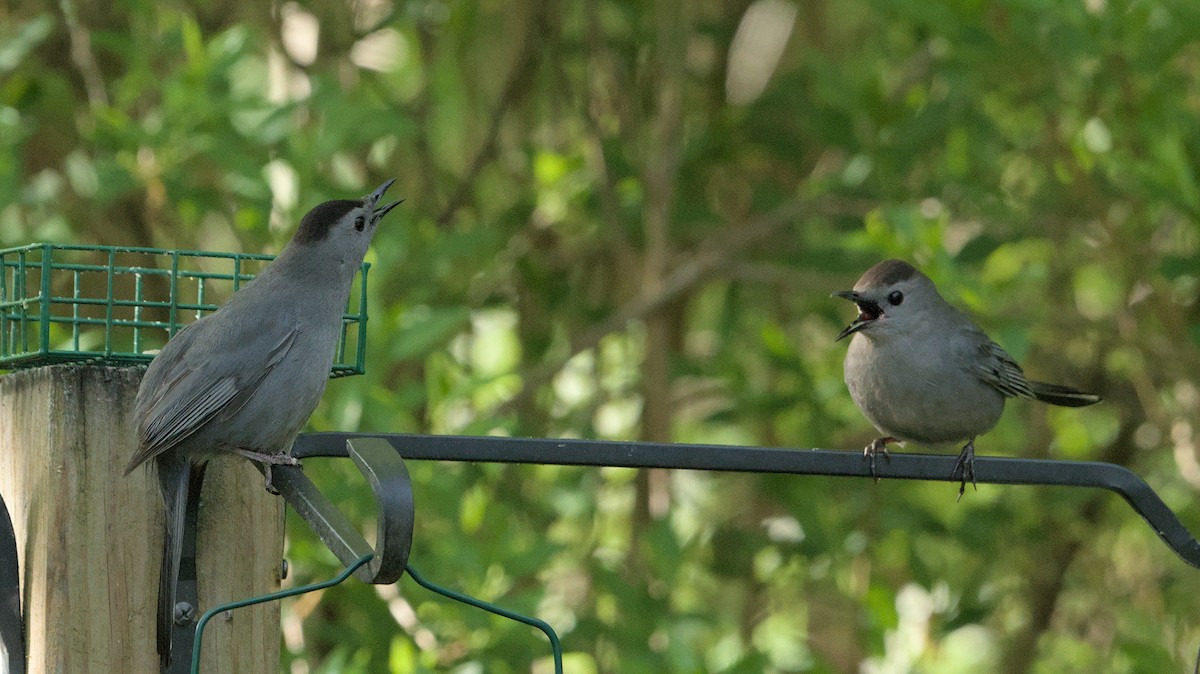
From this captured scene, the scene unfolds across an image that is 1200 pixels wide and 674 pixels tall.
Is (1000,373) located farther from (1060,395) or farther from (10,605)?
(10,605)

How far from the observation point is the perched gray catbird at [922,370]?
4.48 m

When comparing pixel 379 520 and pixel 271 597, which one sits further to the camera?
pixel 271 597

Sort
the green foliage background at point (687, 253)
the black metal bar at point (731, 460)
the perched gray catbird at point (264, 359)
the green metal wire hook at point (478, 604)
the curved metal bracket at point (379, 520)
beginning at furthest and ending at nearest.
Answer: the green foliage background at point (687, 253), the perched gray catbird at point (264, 359), the black metal bar at point (731, 460), the green metal wire hook at point (478, 604), the curved metal bracket at point (379, 520)

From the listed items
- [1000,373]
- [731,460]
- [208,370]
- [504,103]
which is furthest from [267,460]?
[504,103]

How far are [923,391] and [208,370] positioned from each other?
7.24 feet

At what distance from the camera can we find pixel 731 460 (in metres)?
2.65

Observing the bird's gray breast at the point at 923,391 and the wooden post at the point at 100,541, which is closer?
the wooden post at the point at 100,541

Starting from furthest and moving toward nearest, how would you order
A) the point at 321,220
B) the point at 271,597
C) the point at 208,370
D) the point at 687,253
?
the point at 687,253, the point at 321,220, the point at 208,370, the point at 271,597

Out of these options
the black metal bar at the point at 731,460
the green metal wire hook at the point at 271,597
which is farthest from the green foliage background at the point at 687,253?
the green metal wire hook at the point at 271,597

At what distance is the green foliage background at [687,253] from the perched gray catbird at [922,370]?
38 cm

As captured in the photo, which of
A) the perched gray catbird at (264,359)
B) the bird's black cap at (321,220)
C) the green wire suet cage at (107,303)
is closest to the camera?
the perched gray catbird at (264,359)

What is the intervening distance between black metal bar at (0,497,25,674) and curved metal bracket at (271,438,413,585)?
65 cm

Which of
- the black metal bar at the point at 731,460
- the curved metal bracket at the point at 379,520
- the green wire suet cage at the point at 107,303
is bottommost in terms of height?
the curved metal bracket at the point at 379,520

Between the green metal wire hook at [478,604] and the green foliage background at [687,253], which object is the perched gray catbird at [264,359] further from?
the green foliage background at [687,253]
